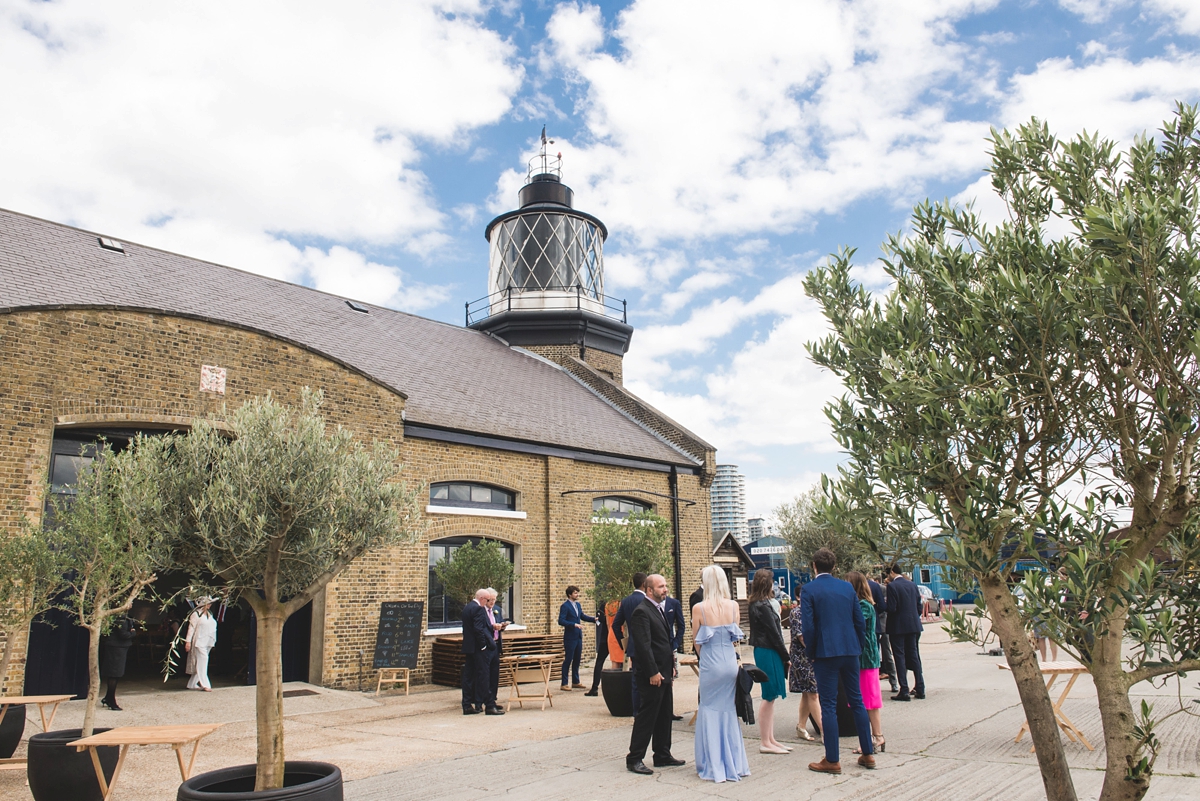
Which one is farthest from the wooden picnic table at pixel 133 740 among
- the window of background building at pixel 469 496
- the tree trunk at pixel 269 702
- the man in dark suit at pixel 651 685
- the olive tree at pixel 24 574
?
the window of background building at pixel 469 496

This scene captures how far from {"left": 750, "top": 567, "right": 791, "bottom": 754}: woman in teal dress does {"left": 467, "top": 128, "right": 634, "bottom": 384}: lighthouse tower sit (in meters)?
16.7

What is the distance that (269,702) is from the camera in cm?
479

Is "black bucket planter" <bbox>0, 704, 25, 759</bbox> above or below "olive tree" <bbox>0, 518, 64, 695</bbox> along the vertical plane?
below

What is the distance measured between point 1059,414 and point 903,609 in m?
6.53

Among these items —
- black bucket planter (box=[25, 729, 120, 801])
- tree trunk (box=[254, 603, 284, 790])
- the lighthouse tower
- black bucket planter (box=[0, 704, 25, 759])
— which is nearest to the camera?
tree trunk (box=[254, 603, 284, 790])

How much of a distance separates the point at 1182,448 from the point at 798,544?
108 ft

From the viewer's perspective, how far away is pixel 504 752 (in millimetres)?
7336

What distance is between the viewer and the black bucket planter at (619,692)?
916cm

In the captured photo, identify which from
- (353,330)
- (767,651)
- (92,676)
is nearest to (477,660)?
(767,651)

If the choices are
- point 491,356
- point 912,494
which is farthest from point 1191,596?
point 491,356

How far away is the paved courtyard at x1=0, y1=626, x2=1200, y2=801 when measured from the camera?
5746 millimetres

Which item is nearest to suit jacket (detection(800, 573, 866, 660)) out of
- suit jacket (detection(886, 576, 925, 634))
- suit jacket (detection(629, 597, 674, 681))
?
suit jacket (detection(629, 597, 674, 681))

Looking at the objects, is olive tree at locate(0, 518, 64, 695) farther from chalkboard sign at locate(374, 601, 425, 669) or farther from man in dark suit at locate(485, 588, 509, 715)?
chalkboard sign at locate(374, 601, 425, 669)

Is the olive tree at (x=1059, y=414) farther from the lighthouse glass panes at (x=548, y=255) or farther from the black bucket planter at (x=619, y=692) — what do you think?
the lighthouse glass panes at (x=548, y=255)
